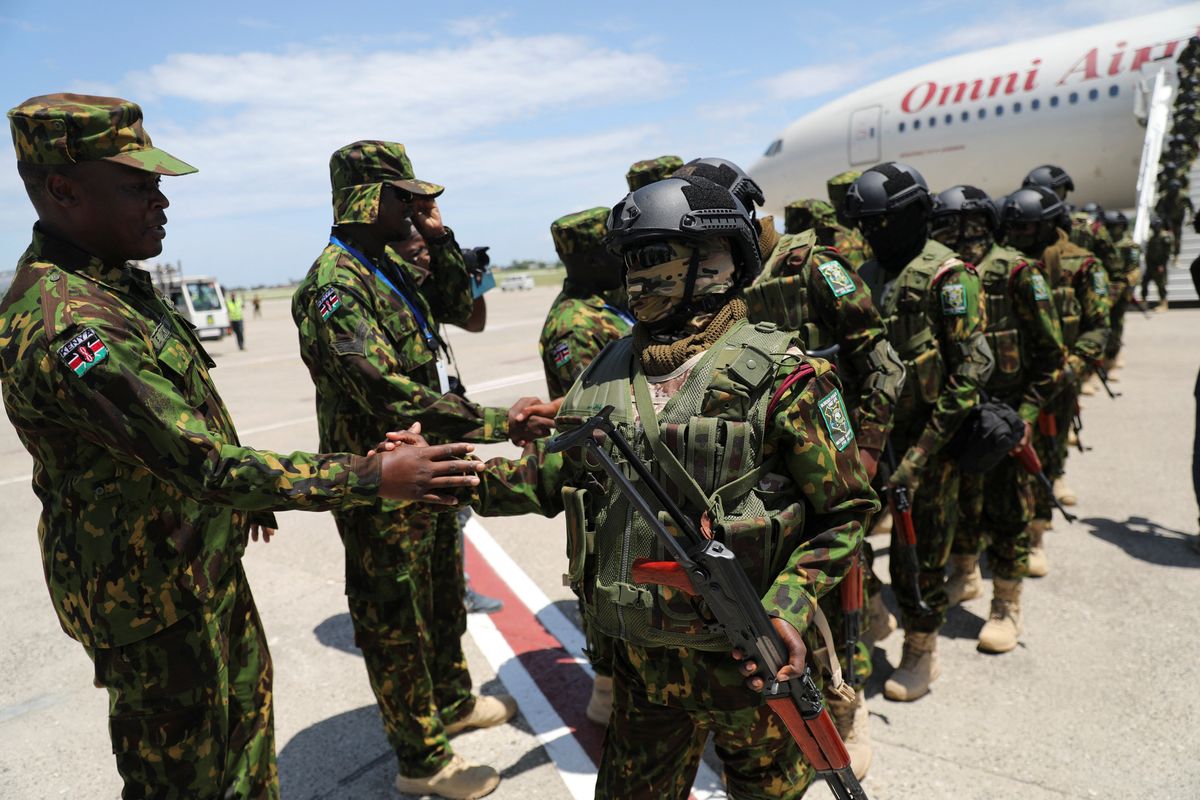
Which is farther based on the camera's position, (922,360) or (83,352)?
(922,360)

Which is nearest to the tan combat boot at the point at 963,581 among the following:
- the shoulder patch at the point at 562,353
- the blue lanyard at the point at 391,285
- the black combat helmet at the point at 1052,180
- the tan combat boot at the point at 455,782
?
the shoulder patch at the point at 562,353

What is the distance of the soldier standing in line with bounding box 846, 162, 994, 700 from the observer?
4.00m

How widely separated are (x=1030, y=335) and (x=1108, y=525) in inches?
92.1

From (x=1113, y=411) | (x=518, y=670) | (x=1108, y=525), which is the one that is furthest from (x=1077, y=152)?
(x=518, y=670)

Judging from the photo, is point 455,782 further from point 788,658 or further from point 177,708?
point 788,658

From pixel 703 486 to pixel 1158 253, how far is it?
19617 millimetres

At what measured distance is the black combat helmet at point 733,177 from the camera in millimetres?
2985

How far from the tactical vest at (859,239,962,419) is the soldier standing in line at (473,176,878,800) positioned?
6.44 feet

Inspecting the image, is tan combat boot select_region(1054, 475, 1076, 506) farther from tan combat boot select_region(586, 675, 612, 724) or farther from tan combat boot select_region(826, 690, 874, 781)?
tan combat boot select_region(586, 675, 612, 724)

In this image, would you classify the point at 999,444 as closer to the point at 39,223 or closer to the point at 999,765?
the point at 999,765

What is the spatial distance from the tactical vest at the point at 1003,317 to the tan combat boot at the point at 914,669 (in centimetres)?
174

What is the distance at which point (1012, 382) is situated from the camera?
5109 millimetres

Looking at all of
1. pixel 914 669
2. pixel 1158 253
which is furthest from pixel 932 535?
pixel 1158 253

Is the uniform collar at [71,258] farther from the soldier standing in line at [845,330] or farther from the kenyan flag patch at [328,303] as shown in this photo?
the soldier standing in line at [845,330]
